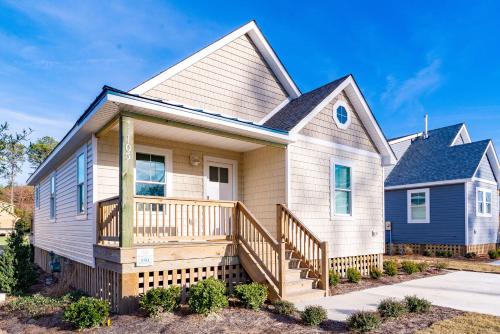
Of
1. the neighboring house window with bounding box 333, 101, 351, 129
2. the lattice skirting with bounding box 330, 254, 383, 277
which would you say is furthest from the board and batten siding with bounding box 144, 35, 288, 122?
the lattice skirting with bounding box 330, 254, 383, 277

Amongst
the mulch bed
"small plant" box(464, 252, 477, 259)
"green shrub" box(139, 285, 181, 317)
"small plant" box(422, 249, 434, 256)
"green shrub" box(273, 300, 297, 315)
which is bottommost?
"small plant" box(422, 249, 434, 256)

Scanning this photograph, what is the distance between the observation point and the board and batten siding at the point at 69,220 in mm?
8016

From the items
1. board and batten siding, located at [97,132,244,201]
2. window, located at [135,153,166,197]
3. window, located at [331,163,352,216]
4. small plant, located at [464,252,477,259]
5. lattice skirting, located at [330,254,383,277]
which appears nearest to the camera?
→ board and batten siding, located at [97,132,244,201]

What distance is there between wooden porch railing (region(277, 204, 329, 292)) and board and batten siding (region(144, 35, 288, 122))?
388 centimetres

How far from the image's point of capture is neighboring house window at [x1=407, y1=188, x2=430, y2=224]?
18.3m

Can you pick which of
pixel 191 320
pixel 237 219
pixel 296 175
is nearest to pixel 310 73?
pixel 296 175

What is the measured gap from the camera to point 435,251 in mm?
17750

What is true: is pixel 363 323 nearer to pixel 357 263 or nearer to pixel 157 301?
pixel 157 301

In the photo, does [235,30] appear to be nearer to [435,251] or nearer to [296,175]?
[296,175]

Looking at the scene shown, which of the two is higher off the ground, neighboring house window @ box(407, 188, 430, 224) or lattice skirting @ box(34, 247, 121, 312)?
neighboring house window @ box(407, 188, 430, 224)

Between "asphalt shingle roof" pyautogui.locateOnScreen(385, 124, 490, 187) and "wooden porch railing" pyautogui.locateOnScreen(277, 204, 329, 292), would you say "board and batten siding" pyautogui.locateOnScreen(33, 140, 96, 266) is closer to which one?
"wooden porch railing" pyautogui.locateOnScreen(277, 204, 329, 292)

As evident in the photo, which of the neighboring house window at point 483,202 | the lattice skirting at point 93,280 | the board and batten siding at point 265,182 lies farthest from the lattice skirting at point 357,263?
the neighboring house window at point 483,202

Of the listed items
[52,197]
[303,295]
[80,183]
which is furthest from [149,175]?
[52,197]

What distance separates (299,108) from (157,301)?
679 cm
